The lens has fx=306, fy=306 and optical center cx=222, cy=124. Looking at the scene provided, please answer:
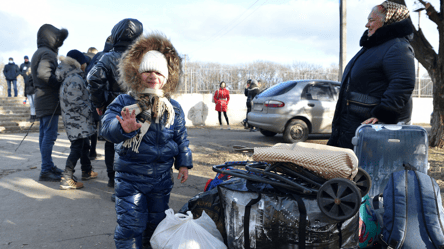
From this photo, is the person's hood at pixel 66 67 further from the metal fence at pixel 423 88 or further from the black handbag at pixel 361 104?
the metal fence at pixel 423 88

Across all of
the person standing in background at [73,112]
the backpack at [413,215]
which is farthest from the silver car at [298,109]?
the backpack at [413,215]

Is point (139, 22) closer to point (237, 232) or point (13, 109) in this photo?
point (237, 232)

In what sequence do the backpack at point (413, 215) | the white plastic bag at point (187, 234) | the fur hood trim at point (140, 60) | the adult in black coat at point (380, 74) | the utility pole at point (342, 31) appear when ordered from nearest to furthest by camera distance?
the white plastic bag at point (187, 234) → the backpack at point (413, 215) → the fur hood trim at point (140, 60) → the adult in black coat at point (380, 74) → the utility pole at point (342, 31)

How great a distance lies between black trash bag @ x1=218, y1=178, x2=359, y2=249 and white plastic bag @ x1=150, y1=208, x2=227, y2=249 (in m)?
0.12

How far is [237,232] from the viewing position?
1.89m

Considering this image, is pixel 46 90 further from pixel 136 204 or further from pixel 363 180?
pixel 363 180

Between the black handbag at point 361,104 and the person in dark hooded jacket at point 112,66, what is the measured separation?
242 cm

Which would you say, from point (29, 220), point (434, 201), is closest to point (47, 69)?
point (29, 220)

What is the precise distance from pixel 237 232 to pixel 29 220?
2.30 m

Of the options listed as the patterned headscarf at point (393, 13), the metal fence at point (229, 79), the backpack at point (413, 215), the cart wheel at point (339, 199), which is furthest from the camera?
the metal fence at point (229, 79)

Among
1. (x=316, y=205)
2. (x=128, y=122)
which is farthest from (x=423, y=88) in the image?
(x=128, y=122)

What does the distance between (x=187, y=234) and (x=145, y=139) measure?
71cm

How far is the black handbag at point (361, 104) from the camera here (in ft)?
9.18

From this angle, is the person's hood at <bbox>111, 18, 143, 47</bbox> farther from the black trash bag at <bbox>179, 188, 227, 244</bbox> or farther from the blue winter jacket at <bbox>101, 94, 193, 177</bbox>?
the black trash bag at <bbox>179, 188, 227, 244</bbox>
